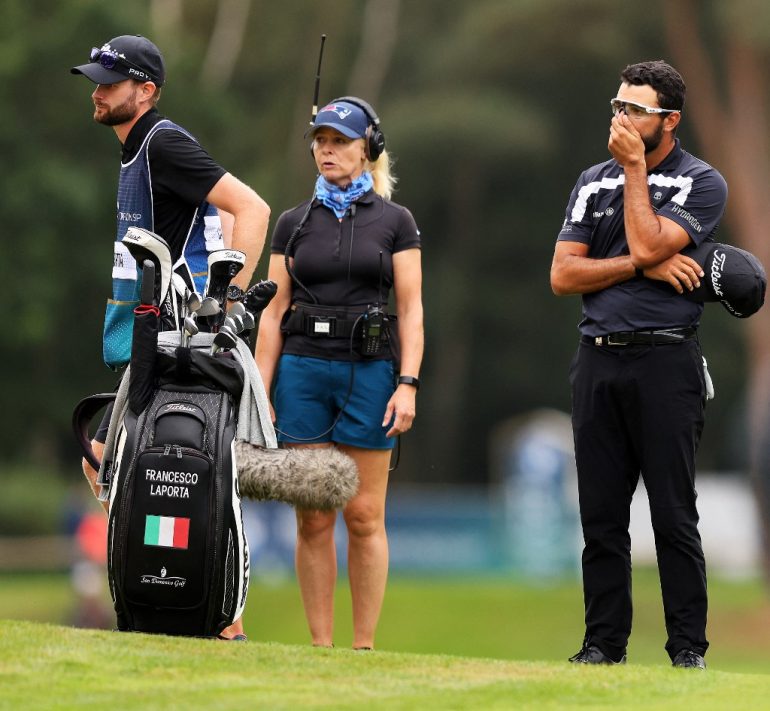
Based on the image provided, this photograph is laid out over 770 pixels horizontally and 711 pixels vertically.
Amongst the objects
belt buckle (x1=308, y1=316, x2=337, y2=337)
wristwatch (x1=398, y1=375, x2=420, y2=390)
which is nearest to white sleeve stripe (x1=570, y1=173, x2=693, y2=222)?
wristwatch (x1=398, y1=375, x2=420, y2=390)

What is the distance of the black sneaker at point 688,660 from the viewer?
22.2 feet

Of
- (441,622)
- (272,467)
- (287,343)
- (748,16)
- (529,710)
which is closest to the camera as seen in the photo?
(529,710)

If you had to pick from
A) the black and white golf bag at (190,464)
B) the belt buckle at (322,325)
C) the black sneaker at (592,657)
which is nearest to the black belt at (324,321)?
the belt buckle at (322,325)

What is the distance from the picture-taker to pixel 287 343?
771 centimetres

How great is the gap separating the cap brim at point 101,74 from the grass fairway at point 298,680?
215cm

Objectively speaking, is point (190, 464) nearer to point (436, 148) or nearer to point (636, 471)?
point (636, 471)

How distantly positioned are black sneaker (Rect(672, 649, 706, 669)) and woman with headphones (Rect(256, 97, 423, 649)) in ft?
4.75

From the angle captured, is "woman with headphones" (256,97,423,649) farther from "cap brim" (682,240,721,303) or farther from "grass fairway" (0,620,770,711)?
"cap brim" (682,240,721,303)

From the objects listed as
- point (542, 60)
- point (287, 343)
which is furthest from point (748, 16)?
point (287, 343)

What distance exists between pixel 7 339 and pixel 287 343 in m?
24.9

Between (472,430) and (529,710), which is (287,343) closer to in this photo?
(529,710)

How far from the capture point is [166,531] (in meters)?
6.66

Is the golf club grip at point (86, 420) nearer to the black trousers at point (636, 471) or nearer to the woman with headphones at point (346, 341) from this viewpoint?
the woman with headphones at point (346, 341)

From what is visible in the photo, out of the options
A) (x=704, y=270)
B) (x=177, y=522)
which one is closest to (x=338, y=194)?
(x=704, y=270)
